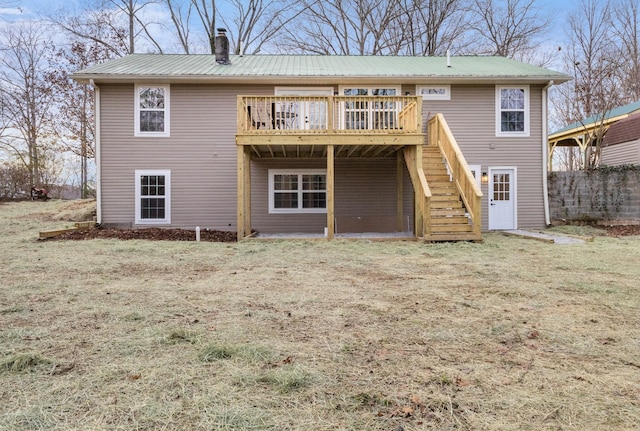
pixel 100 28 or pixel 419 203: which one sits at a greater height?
pixel 100 28

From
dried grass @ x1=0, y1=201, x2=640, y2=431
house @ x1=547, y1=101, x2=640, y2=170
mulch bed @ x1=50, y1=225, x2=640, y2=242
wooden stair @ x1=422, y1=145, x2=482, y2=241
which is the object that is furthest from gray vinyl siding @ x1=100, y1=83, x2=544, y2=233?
dried grass @ x1=0, y1=201, x2=640, y2=431

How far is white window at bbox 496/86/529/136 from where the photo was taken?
11.7 meters

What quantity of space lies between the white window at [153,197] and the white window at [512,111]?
1017 cm

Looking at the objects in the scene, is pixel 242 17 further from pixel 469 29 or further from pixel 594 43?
pixel 594 43

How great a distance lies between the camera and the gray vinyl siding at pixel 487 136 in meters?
11.6

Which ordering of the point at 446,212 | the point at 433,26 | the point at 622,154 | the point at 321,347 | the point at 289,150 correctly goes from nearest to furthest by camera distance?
the point at 321,347, the point at 446,212, the point at 289,150, the point at 622,154, the point at 433,26

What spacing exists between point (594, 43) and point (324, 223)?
659 inches

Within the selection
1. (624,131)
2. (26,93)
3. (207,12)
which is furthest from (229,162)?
(26,93)

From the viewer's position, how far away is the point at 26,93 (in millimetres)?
21000

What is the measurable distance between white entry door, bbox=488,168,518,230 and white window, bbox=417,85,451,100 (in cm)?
271

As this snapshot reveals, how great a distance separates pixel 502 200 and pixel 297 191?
20.8 ft

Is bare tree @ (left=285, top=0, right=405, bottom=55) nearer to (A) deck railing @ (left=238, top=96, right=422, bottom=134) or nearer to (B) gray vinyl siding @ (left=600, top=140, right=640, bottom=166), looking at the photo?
(B) gray vinyl siding @ (left=600, top=140, right=640, bottom=166)

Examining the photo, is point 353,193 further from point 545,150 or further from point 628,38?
point 628,38

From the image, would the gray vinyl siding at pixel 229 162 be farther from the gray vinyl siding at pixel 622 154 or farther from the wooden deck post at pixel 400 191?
the gray vinyl siding at pixel 622 154
